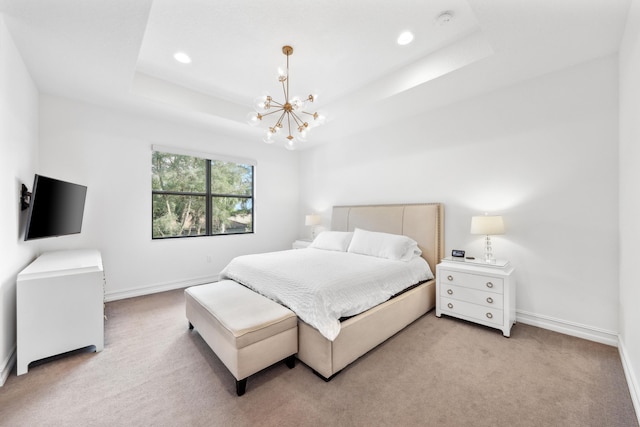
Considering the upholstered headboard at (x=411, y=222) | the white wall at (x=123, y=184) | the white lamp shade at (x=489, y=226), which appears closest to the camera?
the white lamp shade at (x=489, y=226)

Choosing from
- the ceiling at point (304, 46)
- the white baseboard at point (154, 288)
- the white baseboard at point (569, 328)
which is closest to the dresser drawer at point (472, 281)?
the white baseboard at point (569, 328)

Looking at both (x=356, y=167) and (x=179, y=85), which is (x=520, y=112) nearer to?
(x=356, y=167)

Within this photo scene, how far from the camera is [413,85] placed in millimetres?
2924

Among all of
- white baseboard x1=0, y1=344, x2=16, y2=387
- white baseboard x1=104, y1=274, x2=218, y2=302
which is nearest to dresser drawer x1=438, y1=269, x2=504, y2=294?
white baseboard x1=104, y1=274, x2=218, y2=302

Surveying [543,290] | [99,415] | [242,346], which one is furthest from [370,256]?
[99,415]

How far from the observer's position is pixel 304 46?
8.61ft

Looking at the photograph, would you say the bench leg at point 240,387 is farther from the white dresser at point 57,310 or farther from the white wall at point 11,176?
the white wall at point 11,176

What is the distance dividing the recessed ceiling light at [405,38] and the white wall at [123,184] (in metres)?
3.16

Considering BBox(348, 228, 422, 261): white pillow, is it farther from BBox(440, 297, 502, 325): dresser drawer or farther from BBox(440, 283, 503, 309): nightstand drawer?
BBox(440, 297, 502, 325): dresser drawer

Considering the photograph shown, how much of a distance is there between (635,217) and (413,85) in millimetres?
2151

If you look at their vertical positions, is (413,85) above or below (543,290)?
above

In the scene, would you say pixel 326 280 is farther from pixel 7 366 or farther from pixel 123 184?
pixel 123 184

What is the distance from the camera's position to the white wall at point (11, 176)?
193 cm

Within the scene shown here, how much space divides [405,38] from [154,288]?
453 cm
